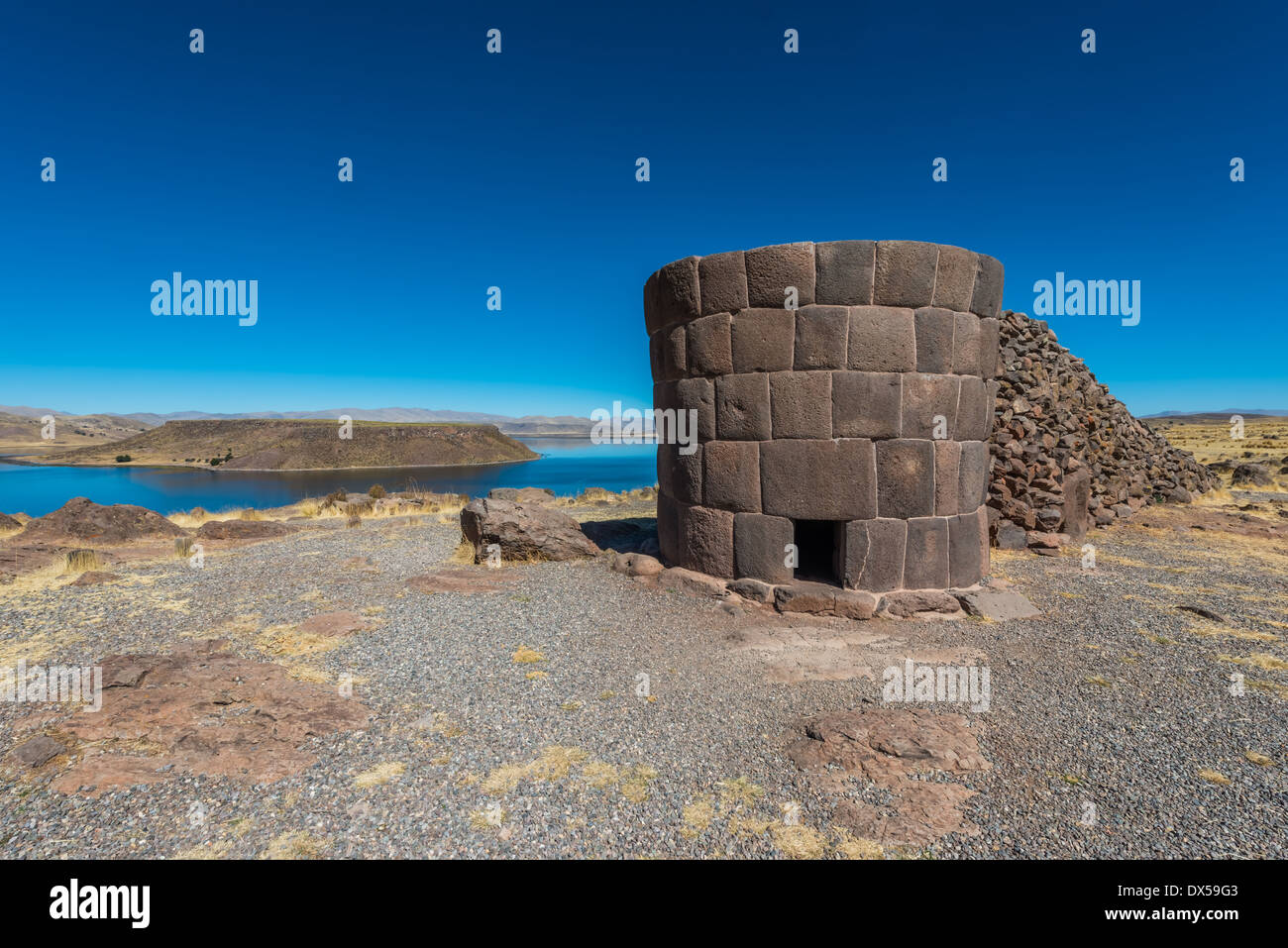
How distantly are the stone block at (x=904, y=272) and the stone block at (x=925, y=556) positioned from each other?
275 cm

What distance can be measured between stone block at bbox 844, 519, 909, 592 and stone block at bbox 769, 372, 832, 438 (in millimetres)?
1257

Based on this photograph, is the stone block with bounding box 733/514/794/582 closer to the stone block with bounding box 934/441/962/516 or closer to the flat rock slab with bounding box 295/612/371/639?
the stone block with bounding box 934/441/962/516

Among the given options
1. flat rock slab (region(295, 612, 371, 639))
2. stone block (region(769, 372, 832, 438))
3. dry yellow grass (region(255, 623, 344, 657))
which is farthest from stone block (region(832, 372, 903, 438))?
dry yellow grass (region(255, 623, 344, 657))

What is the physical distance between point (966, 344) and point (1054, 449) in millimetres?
5991

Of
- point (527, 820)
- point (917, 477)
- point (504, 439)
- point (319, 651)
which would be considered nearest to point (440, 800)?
point (527, 820)

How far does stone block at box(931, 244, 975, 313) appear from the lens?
279 inches

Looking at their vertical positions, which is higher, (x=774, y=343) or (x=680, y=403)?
(x=774, y=343)

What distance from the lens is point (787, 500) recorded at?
7.28 meters

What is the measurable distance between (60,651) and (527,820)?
18.0ft

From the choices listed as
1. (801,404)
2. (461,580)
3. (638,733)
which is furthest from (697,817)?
(461,580)

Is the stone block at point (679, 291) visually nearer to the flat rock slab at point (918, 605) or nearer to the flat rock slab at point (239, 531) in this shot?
the flat rock slab at point (918, 605)

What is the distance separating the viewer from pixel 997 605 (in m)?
6.99
